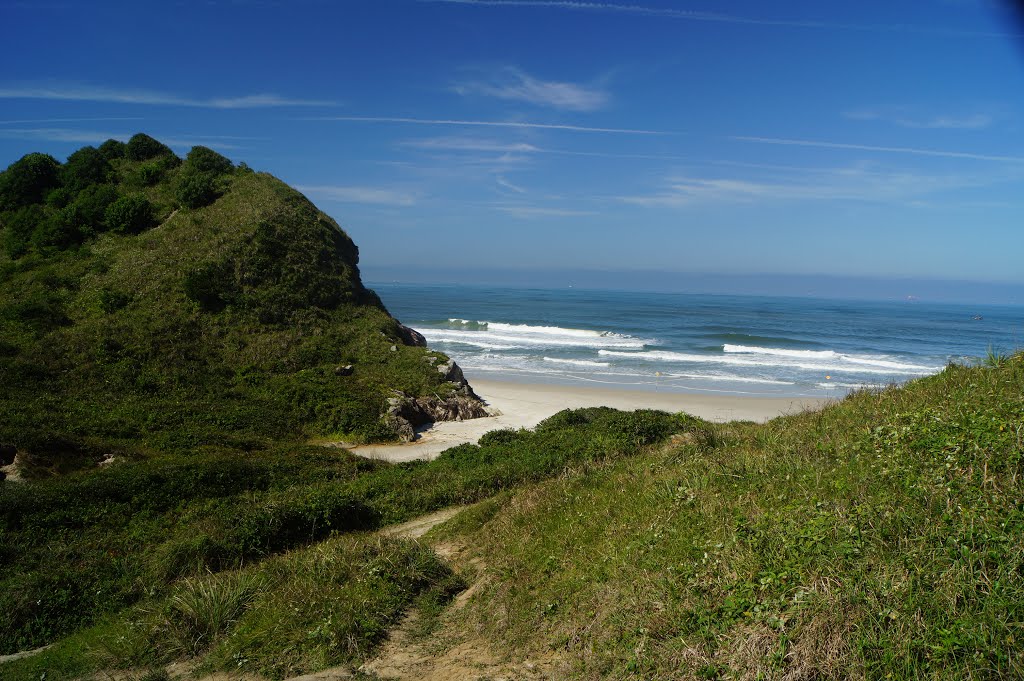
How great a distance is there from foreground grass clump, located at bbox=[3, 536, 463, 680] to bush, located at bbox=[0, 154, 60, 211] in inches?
1286

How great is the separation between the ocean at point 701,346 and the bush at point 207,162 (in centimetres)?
1664

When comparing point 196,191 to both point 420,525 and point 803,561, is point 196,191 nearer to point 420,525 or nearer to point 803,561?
point 420,525

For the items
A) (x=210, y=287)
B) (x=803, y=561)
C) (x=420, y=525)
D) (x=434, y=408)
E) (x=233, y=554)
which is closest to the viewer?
(x=803, y=561)

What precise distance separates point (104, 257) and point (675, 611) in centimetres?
2815

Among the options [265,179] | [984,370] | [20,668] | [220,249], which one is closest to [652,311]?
[265,179]

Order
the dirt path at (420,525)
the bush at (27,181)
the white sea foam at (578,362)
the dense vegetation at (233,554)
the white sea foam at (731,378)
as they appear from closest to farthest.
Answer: the dense vegetation at (233,554) → the dirt path at (420,525) → the bush at (27,181) → the white sea foam at (731,378) → the white sea foam at (578,362)

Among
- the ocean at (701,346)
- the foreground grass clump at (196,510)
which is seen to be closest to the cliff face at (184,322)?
the foreground grass clump at (196,510)

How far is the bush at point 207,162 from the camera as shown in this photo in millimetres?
32594

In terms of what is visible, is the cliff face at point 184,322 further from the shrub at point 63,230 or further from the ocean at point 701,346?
the ocean at point 701,346

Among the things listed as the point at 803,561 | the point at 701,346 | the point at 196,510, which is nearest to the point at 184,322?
the point at 196,510

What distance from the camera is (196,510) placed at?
9453 millimetres

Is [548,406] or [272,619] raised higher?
[272,619]

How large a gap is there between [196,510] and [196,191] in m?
24.5

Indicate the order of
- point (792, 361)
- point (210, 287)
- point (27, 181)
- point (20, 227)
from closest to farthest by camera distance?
1. point (210, 287)
2. point (20, 227)
3. point (27, 181)
4. point (792, 361)
